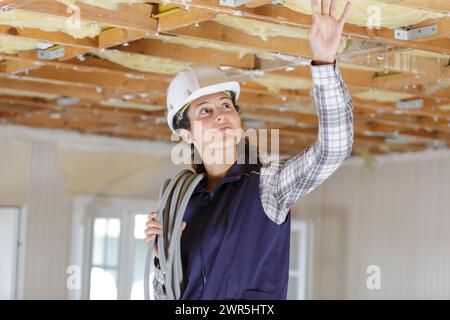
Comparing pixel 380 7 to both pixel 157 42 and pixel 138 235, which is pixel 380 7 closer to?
pixel 157 42

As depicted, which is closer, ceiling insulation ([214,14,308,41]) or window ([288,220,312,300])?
ceiling insulation ([214,14,308,41])

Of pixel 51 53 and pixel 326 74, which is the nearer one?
pixel 326 74

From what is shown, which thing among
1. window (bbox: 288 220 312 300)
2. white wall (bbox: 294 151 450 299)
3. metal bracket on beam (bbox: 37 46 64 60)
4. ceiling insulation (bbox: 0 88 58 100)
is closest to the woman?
metal bracket on beam (bbox: 37 46 64 60)

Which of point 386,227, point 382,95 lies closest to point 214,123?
point 382,95

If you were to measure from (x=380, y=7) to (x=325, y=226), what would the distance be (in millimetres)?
5781

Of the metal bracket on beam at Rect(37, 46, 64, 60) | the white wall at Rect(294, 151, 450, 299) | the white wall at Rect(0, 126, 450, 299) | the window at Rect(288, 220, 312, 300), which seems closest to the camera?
the metal bracket on beam at Rect(37, 46, 64, 60)

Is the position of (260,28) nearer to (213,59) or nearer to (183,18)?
(183,18)

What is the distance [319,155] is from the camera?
1.95 meters

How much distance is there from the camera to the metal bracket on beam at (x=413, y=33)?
11.6ft

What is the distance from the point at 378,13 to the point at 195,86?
126cm

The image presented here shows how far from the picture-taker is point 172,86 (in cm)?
239

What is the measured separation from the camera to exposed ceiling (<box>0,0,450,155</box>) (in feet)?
11.0

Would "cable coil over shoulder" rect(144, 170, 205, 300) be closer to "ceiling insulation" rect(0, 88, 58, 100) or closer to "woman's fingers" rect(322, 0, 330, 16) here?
"woman's fingers" rect(322, 0, 330, 16)

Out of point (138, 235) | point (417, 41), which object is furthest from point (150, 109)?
point (417, 41)
